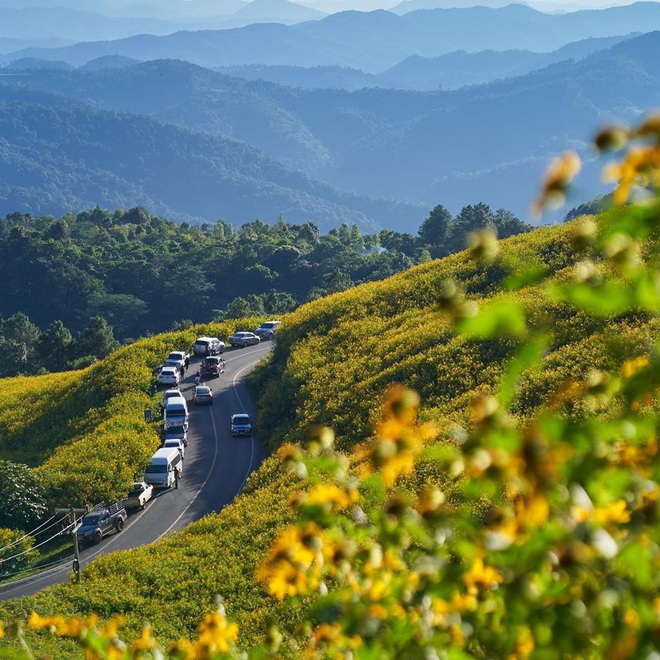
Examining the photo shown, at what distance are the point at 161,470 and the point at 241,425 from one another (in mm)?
5192

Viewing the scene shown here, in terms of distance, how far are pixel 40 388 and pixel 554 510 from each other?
43.9 m

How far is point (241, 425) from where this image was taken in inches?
1347

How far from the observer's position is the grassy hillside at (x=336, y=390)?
60.7 feet

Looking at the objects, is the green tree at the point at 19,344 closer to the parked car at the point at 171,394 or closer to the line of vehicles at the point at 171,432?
the line of vehicles at the point at 171,432

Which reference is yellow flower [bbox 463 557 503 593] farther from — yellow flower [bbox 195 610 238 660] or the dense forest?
the dense forest

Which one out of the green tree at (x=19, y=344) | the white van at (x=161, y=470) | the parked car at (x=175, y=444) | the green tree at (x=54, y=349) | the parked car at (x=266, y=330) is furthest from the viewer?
the green tree at (x=19, y=344)

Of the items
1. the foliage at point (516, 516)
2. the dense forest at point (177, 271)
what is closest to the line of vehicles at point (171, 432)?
the foliage at point (516, 516)

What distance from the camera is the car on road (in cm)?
3419

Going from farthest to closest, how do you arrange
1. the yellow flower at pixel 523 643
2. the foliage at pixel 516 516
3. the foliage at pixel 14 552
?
Answer: the foliage at pixel 14 552 < the yellow flower at pixel 523 643 < the foliage at pixel 516 516

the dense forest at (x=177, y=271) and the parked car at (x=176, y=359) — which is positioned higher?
the parked car at (x=176, y=359)

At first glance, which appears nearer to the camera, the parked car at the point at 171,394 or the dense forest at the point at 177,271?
the parked car at the point at 171,394

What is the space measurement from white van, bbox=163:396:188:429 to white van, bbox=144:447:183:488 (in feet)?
14.5

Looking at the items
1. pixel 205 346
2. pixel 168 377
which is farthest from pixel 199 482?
pixel 205 346

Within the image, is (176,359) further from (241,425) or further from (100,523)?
(100,523)
